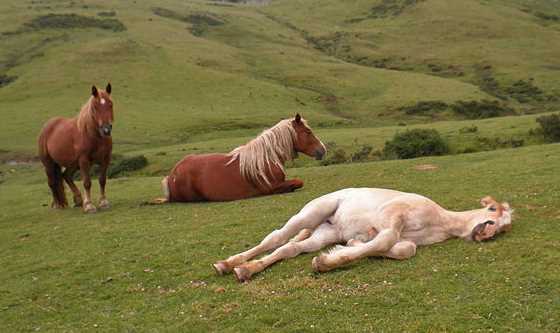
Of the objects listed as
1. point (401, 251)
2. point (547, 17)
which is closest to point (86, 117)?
point (401, 251)

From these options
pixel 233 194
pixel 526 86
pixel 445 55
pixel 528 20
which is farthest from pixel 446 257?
pixel 528 20

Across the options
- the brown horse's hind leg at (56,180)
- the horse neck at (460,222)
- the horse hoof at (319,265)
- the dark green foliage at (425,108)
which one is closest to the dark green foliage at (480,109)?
the dark green foliage at (425,108)

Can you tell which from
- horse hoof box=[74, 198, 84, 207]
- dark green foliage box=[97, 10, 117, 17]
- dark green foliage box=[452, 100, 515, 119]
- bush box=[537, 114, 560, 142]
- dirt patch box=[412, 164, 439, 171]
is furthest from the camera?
dark green foliage box=[97, 10, 117, 17]

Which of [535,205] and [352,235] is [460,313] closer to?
[352,235]

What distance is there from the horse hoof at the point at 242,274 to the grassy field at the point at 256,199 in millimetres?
187

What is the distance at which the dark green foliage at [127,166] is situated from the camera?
26734 millimetres

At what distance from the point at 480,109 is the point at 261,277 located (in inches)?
1761

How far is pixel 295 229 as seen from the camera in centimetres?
815

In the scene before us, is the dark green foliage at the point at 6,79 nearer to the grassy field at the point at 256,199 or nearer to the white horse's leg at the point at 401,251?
the grassy field at the point at 256,199

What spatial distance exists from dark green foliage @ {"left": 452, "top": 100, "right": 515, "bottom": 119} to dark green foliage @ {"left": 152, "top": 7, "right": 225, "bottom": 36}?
45999 mm

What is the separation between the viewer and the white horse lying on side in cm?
723

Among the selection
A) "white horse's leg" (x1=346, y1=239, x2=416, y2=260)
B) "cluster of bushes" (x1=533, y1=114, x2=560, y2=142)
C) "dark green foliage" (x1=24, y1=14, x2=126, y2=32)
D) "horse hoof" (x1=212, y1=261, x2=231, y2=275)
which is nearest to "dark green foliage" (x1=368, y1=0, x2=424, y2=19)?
"dark green foliage" (x1=24, y1=14, x2=126, y2=32)

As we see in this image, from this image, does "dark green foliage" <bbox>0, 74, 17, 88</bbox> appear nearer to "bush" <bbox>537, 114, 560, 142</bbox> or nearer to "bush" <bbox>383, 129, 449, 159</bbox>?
"bush" <bbox>383, 129, 449, 159</bbox>

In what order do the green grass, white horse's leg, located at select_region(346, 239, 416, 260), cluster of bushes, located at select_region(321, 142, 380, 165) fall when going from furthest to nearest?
cluster of bushes, located at select_region(321, 142, 380, 165) → white horse's leg, located at select_region(346, 239, 416, 260) → the green grass
